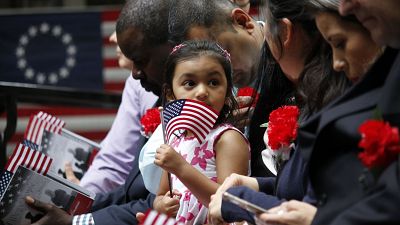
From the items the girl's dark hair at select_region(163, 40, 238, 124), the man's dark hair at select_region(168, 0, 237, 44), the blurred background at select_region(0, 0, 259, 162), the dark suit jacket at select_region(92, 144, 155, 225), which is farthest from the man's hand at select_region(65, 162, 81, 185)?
the blurred background at select_region(0, 0, 259, 162)

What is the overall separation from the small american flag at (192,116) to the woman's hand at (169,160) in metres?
0.21

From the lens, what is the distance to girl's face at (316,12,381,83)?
2.93 m

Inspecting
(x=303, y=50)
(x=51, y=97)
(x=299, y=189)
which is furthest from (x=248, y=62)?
(x=51, y=97)

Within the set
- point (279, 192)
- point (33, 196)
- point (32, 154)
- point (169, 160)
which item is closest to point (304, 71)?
point (279, 192)

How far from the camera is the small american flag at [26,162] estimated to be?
4.32m

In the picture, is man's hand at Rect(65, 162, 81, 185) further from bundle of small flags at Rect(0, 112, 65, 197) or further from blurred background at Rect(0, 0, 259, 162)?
blurred background at Rect(0, 0, 259, 162)

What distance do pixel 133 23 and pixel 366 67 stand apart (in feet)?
6.14

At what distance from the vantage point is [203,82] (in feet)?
12.8

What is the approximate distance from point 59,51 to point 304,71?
6382 millimetres

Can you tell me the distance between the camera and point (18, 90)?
19.5ft

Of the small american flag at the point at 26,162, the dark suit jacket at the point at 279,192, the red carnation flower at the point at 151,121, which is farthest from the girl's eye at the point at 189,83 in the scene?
the small american flag at the point at 26,162

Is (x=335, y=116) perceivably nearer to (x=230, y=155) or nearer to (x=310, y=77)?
(x=310, y=77)

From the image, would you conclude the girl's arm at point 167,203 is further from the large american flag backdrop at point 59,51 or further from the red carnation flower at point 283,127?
the large american flag backdrop at point 59,51

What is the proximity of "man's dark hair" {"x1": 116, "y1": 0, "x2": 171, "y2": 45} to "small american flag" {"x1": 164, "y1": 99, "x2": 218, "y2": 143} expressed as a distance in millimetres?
850
